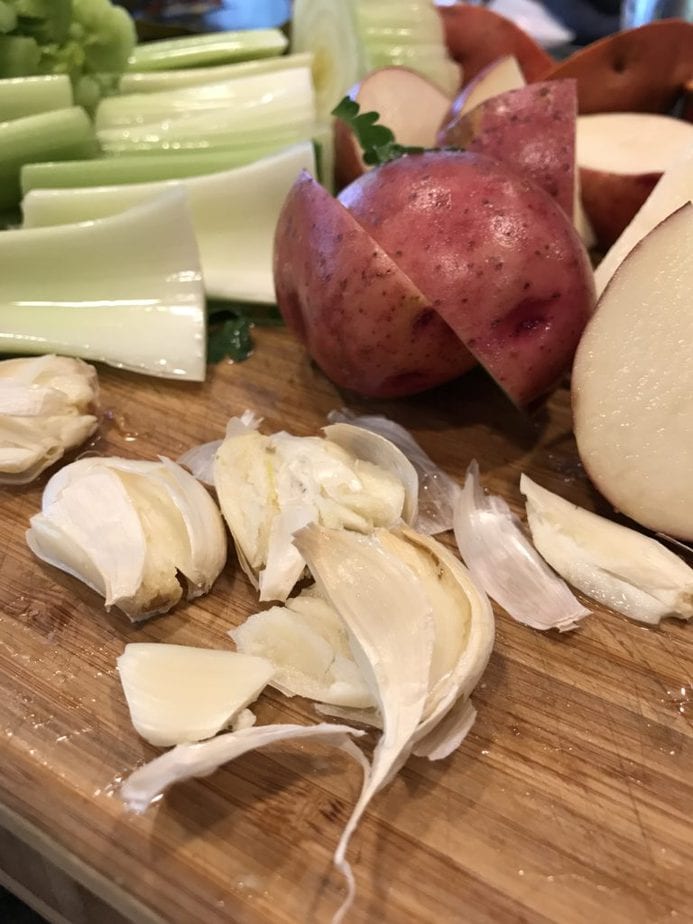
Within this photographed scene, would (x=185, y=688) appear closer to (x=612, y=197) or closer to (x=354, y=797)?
(x=354, y=797)

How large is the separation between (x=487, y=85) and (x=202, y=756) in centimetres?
110

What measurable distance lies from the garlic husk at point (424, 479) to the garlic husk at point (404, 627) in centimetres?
12

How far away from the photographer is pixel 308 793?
1.96 ft

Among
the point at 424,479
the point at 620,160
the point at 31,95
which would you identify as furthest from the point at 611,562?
the point at 31,95

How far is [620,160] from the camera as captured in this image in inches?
50.3

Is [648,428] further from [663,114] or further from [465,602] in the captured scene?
[663,114]

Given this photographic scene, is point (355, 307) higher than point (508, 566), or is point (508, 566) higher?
point (355, 307)

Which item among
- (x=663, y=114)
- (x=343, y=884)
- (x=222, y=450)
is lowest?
(x=343, y=884)

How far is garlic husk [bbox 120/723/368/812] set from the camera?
57 cm

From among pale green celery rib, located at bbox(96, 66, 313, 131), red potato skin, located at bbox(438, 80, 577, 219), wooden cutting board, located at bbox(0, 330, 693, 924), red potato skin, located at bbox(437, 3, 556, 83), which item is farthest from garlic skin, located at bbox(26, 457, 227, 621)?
red potato skin, located at bbox(437, 3, 556, 83)

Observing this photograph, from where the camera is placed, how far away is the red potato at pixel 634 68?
4.42ft

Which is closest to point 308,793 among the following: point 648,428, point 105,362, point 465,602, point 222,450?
Result: point 465,602

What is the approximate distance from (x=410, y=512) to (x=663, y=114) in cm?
111

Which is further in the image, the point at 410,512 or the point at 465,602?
the point at 410,512
